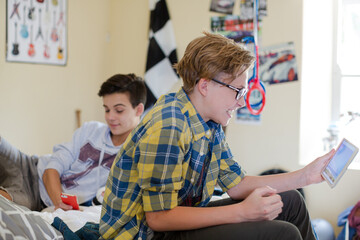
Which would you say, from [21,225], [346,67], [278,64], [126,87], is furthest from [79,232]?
[346,67]

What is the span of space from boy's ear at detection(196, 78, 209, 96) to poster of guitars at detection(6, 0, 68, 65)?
6.25 feet

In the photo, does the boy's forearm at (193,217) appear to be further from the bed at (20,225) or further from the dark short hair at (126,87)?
the dark short hair at (126,87)

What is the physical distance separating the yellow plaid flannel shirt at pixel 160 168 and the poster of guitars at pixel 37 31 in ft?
6.12

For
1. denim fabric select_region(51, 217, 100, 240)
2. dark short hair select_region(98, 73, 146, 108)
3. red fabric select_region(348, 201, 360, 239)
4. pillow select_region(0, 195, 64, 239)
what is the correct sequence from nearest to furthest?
pillow select_region(0, 195, 64, 239) → denim fabric select_region(51, 217, 100, 240) → dark short hair select_region(98, 73, 146, 108) → red fabric select_region(348, 201, 360, 239)

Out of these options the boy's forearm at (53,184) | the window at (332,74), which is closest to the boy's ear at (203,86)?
the boy's forearm at (53,184)

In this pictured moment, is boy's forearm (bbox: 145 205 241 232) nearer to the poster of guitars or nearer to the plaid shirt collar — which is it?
the plaid shirt collar

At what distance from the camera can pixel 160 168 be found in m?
1.22

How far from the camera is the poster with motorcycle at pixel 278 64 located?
2870 mm

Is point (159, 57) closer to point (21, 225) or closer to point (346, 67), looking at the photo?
point (346, 67)

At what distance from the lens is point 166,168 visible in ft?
4.02

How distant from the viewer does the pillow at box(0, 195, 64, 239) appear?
1.19 meters

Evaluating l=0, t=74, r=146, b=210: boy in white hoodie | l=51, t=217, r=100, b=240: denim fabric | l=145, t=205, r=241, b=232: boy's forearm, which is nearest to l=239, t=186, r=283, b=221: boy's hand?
l=145, t=205, r=241, b=232: boy's forearm

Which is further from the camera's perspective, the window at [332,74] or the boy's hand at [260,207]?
the window at [332,74]

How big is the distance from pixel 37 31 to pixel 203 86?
6.55 feet
